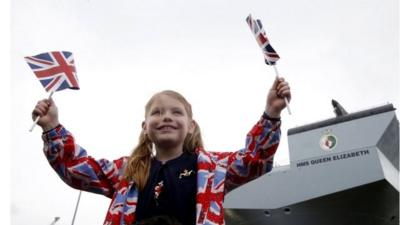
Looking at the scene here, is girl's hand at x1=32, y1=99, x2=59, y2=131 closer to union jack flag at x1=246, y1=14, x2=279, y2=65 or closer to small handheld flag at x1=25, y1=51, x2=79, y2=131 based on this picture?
small handheld flag at x1=25, y1=51, x2=79, y2=131

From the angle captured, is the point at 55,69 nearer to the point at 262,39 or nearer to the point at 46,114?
the point at 46,114

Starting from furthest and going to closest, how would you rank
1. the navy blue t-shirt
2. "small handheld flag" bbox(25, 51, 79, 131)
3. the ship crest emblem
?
the ship crest emblem → "small handheld flag" bbox(25, 51, 79, 131) → the navy blue t-shirt

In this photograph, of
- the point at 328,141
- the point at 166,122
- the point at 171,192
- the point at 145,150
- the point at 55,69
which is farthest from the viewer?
the point at 328,141

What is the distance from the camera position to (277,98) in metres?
2.18

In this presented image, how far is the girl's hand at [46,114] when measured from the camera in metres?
2.23

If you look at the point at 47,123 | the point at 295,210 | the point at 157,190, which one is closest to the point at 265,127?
the point at 157,190

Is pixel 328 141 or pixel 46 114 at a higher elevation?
pixel 328 141

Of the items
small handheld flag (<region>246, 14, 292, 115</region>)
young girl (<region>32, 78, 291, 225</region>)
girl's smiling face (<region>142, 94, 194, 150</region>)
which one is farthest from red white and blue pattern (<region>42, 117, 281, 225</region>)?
small handheld flag (<region>246, 14, 292, 115</region>)

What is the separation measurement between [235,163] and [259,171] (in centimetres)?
15

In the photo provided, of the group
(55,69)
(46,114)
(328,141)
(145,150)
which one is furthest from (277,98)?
(328,141)

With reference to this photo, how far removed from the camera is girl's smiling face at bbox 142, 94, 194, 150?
2.22 m

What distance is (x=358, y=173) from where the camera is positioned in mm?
12492

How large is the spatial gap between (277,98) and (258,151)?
324 mm

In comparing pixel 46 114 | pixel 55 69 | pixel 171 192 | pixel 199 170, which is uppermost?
pixel 55 69
